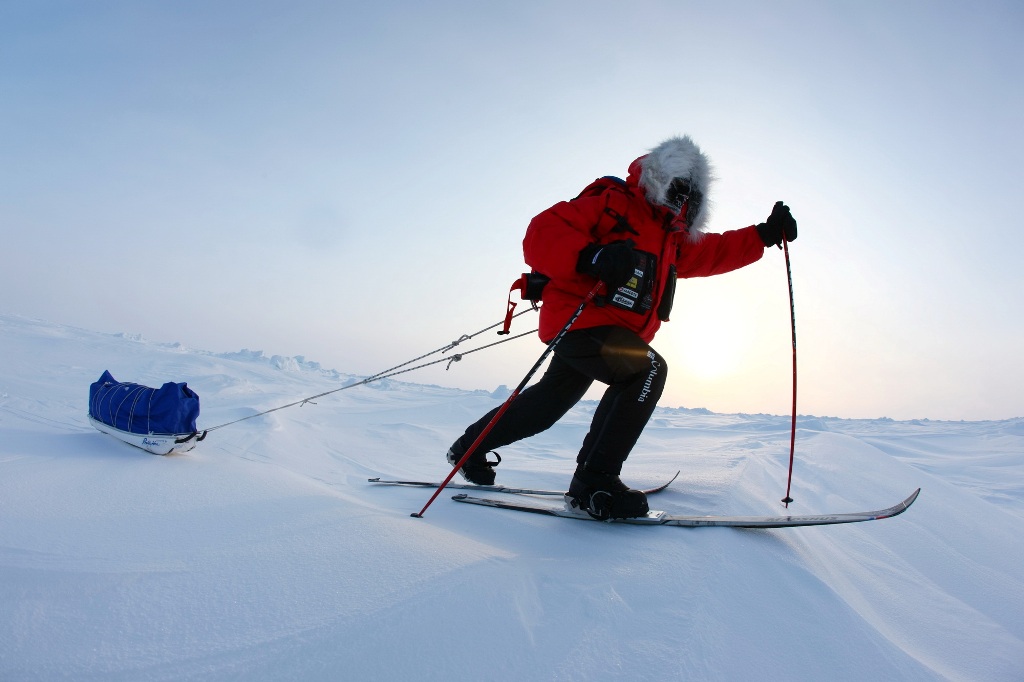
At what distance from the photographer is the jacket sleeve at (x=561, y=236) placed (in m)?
2.20

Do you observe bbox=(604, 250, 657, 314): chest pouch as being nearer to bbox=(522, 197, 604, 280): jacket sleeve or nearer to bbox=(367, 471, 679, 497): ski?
bbox=(522, 197, 604, 280): jacket sleeve

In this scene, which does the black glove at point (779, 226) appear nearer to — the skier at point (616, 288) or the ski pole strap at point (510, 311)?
the skier at point (616, 288)

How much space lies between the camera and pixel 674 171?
7.60 ft

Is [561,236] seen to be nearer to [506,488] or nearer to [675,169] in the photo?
[675,169]

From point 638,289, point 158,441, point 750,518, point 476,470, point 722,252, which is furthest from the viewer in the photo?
point 476,470

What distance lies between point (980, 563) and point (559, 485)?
74.3 inches

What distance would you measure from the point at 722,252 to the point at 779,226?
30cm

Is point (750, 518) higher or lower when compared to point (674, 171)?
lower

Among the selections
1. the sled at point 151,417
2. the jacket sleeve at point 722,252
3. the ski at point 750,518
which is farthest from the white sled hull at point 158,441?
the jacket sleeve at point 722,252

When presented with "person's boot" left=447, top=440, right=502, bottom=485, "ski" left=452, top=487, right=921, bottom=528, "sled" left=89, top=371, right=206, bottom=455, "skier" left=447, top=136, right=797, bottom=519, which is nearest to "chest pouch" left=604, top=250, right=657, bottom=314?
"skier" left=447, top=136, right=797, bottom=519

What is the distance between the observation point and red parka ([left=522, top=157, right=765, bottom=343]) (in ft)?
7.33

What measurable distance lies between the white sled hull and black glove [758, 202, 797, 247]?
328 cm

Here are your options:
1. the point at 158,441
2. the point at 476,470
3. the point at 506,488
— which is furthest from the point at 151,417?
the point at 506,488

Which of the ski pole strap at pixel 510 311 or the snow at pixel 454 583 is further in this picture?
the ski pole strap at pixel 510 311
